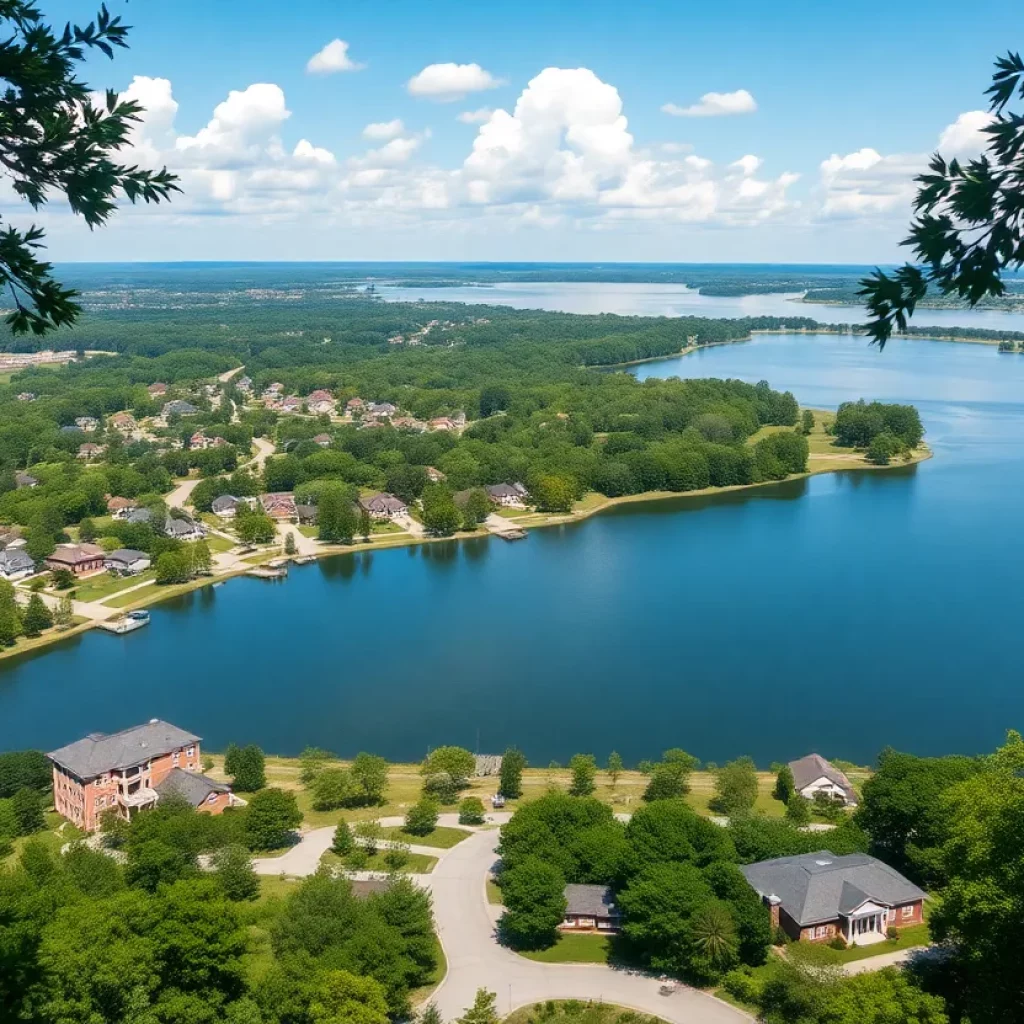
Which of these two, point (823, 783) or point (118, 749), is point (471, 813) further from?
point (118, 749)

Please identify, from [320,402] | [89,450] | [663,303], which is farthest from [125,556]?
[663,303]

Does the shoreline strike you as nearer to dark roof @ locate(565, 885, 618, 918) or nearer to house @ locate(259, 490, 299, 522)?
house @ locate(259, 490, 299, 522)

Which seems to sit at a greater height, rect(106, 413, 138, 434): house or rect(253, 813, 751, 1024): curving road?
rect(106, 413, 138, 434): house

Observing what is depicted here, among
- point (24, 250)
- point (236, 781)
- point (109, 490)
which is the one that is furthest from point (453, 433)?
point (24, 250)

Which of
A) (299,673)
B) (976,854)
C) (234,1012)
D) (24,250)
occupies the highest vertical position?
(24,250)

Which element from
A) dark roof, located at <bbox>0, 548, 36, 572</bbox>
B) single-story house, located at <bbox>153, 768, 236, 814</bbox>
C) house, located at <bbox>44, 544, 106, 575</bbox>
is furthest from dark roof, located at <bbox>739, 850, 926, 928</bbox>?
dark roof, located at <bbox>0, 548, 36, 572</bbox>

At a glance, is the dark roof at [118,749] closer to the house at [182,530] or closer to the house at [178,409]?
the house at [182,530]

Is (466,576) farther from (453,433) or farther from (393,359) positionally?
(393,359)
